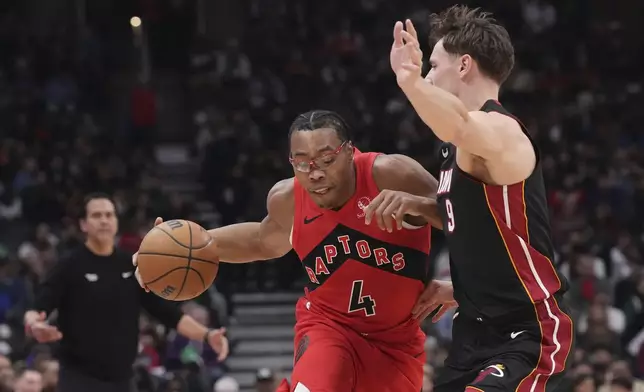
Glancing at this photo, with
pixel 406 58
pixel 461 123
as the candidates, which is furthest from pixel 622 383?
pixel 406 58

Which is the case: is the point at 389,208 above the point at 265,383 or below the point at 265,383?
above

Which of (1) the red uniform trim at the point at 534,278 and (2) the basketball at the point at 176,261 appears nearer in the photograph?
(1) the red uniform trim at the point at 534,278

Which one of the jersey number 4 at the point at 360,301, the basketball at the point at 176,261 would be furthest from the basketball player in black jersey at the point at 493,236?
the basketball at the point at 176,261

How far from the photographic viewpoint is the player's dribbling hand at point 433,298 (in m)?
5.02

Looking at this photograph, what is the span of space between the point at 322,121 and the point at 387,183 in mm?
426

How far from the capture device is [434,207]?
4.57 meters

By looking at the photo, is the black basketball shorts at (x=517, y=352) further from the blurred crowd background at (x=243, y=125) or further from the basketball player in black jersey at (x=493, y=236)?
the blurred crowd background at (x=243, y=125)

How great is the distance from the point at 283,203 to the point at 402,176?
2.02 ft

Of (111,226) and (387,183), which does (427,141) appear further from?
(387,183)

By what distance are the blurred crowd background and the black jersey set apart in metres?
5.21

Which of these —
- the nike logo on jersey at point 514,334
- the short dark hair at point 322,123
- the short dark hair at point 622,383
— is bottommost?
the short dark hair at point 622,383

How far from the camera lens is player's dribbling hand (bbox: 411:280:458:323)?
5.02m

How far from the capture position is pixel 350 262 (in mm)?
4992

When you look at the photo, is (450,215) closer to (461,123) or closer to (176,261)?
(461,123)
